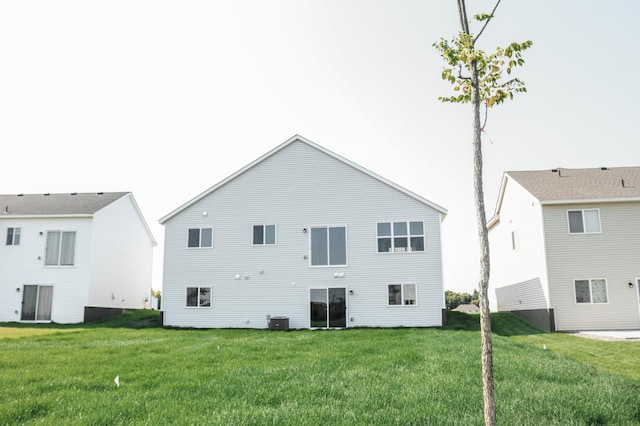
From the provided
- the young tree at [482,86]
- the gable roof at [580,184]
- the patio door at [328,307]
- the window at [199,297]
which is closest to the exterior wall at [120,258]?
the window at [199,297]

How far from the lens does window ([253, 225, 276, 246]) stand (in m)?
25.2

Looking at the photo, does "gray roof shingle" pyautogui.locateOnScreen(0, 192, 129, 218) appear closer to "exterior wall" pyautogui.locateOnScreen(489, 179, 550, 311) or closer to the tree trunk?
"exterior wall" pyautogui.locateOnScreen(489, 179, 550, 311)

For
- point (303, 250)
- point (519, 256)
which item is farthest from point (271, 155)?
point (519, 256)

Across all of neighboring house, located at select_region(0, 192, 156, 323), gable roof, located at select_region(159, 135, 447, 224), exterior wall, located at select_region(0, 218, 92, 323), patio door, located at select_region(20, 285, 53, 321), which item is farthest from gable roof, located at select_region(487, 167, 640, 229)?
patio door, located at select_region(20, 285, 53, 321)

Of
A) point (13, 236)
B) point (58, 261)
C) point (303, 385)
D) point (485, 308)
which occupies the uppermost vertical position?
point (13, 236)

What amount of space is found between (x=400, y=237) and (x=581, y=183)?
9.10 meters

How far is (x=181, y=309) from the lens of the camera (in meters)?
25.3

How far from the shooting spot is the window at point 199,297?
2520cm

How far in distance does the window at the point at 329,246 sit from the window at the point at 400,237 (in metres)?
1.67

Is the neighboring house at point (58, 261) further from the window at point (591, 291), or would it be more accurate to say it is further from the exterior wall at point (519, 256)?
the window at point (591, 291)

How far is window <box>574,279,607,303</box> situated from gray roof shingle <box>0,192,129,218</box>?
23281 mm

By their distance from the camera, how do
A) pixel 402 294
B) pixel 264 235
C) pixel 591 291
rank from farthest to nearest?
pixel 264 235, pixel 402 294, pixel 591 291

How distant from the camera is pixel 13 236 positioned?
→ 93.1 feet

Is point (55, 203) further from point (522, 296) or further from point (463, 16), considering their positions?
point (463, 16)
